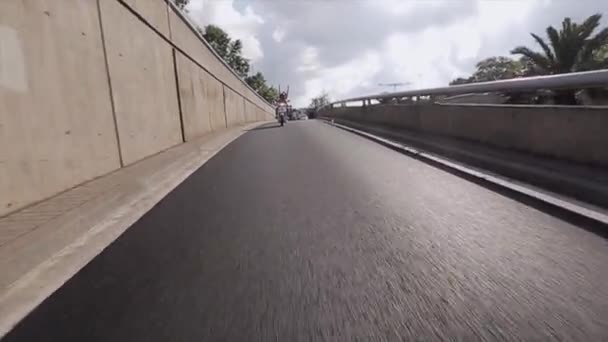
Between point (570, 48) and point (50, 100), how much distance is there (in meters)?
25.4

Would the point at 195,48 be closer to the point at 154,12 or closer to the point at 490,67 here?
the point at 154,12

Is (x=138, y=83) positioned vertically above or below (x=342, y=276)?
above

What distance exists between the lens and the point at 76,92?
5332 millimetres

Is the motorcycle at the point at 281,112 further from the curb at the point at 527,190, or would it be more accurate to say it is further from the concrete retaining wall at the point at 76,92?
the curb at the point at 527,190

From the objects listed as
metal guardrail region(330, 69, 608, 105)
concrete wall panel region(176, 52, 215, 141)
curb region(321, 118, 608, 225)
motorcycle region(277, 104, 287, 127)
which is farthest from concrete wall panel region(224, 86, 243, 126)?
curb region(321, 118, 608, 225)

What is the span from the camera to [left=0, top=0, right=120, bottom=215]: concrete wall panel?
400 centimetres

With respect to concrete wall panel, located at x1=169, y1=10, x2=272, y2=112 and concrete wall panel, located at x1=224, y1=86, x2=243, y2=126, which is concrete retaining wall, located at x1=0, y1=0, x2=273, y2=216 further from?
concrete wall panel, located at x1=224, y1=86, x2=243, y2=126

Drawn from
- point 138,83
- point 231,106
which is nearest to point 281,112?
point 231,106

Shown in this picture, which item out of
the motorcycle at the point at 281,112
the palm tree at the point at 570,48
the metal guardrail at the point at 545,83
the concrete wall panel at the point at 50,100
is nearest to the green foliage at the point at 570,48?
the palm tree at the point at 570,48

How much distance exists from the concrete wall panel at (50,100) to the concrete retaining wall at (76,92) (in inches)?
0.5

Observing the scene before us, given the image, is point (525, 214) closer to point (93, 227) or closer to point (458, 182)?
point (458, 182)

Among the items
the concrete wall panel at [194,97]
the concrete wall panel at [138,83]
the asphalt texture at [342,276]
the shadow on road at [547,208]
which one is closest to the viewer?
the asphalt texture at [342,276]

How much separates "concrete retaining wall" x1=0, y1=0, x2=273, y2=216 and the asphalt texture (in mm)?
1293

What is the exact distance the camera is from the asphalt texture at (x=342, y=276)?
7.45 feet
